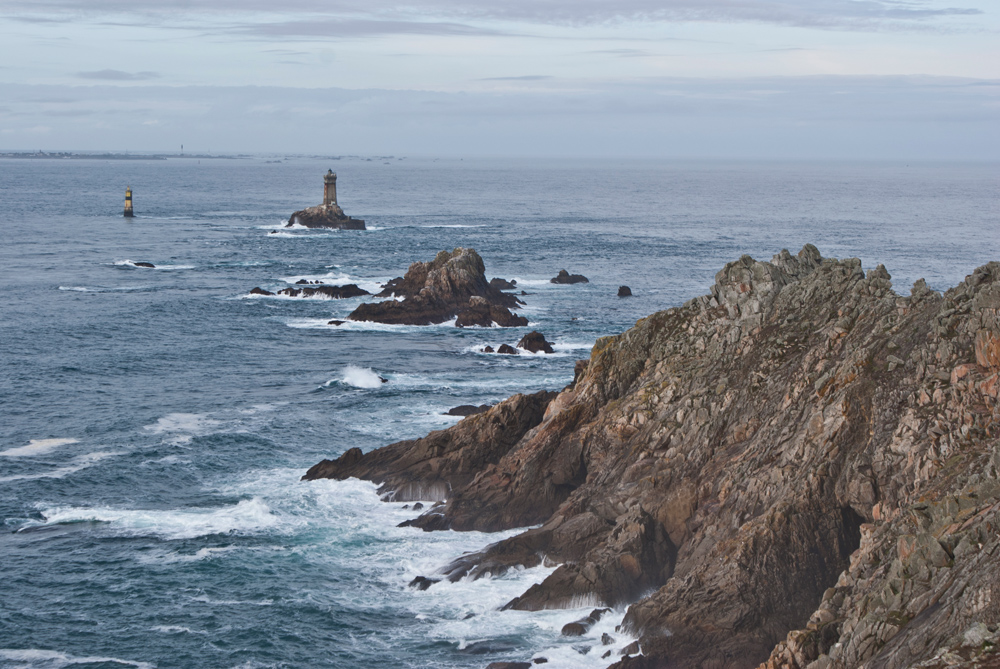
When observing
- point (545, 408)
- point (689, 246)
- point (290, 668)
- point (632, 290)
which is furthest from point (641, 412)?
point (689, 246)

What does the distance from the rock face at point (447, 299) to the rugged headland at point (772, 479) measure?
3883 centimetres

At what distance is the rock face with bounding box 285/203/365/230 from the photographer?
490ft

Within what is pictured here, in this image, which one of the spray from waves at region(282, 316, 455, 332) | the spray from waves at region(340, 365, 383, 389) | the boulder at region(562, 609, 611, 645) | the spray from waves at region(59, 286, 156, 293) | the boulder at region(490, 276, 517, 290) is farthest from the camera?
the boulder at region(490, 276, 517, 290)

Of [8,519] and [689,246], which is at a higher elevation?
[689,246]

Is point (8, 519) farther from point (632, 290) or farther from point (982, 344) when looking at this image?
point (632, 290)

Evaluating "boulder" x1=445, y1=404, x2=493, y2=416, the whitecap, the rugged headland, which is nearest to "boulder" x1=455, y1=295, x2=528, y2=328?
the whitecap

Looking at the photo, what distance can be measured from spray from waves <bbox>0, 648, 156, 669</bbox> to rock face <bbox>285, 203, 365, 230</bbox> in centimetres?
12254

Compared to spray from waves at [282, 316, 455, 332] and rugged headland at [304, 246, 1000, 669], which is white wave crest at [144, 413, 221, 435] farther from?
spray from waves at [282, 316, 455, 332]

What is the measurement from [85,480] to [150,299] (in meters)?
47.9

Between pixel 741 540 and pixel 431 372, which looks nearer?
pixel 741 540

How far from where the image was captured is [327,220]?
149750 millimetres

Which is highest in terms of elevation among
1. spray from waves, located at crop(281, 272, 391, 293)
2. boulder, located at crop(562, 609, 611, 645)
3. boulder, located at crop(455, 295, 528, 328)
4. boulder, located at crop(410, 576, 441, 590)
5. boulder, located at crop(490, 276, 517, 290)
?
boulder, located at crop(490, 276, 517, 290)

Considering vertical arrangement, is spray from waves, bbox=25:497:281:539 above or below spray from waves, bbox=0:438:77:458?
below

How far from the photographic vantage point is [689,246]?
431 ft
